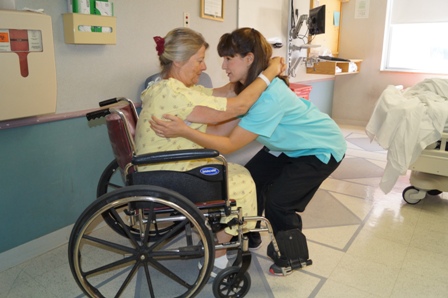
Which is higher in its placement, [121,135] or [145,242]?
[121,135]

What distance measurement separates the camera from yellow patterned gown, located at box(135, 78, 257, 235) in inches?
56.9

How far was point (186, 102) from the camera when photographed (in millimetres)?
1440

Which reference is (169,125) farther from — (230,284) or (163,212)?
(230,284)

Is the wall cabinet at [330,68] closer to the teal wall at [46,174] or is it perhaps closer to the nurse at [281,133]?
the nurse at [281,133]

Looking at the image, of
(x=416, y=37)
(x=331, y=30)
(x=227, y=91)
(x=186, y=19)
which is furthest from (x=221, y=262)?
(x=416, y=37)

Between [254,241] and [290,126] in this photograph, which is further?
[254,241]

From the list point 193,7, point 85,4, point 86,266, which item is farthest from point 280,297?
point 193,7

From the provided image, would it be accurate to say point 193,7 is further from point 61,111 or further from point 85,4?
point 61,111

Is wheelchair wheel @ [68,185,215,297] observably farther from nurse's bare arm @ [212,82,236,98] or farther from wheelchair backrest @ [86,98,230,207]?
nurse's bare arm @ [212,82,236,98]

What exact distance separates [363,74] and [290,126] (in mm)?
A: 3859

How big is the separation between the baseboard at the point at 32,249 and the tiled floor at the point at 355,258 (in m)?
0.03

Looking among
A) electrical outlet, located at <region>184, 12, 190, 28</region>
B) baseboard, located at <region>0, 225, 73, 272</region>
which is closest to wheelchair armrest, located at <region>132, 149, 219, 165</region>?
baseboard, located at <region>0, 225, 73, 272</region>

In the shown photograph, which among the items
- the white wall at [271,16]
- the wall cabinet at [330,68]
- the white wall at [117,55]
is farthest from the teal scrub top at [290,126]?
the wall cabinet at [330,68]

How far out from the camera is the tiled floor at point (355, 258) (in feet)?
5.75
